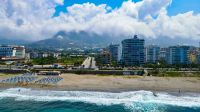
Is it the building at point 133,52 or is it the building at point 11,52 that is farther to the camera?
the building at point 11,52

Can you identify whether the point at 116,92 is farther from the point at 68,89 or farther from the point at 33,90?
the point at 33,90

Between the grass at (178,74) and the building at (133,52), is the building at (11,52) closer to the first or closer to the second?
the building at (133,52)

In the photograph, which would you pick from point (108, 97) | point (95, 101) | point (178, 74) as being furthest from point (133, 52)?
point (95, 101)

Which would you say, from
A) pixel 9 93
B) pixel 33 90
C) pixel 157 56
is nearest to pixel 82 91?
pixel 33 90

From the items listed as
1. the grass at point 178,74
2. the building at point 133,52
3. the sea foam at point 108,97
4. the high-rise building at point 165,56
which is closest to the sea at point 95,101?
the sea foam at point 108,97

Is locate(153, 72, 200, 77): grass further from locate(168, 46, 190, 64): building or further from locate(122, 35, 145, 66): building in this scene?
locate(168, 46, 190, 64): building

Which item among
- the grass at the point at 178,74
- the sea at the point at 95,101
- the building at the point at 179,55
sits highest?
the building at the point at 179,55

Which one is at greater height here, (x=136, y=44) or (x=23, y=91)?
(x=136, y=44)
